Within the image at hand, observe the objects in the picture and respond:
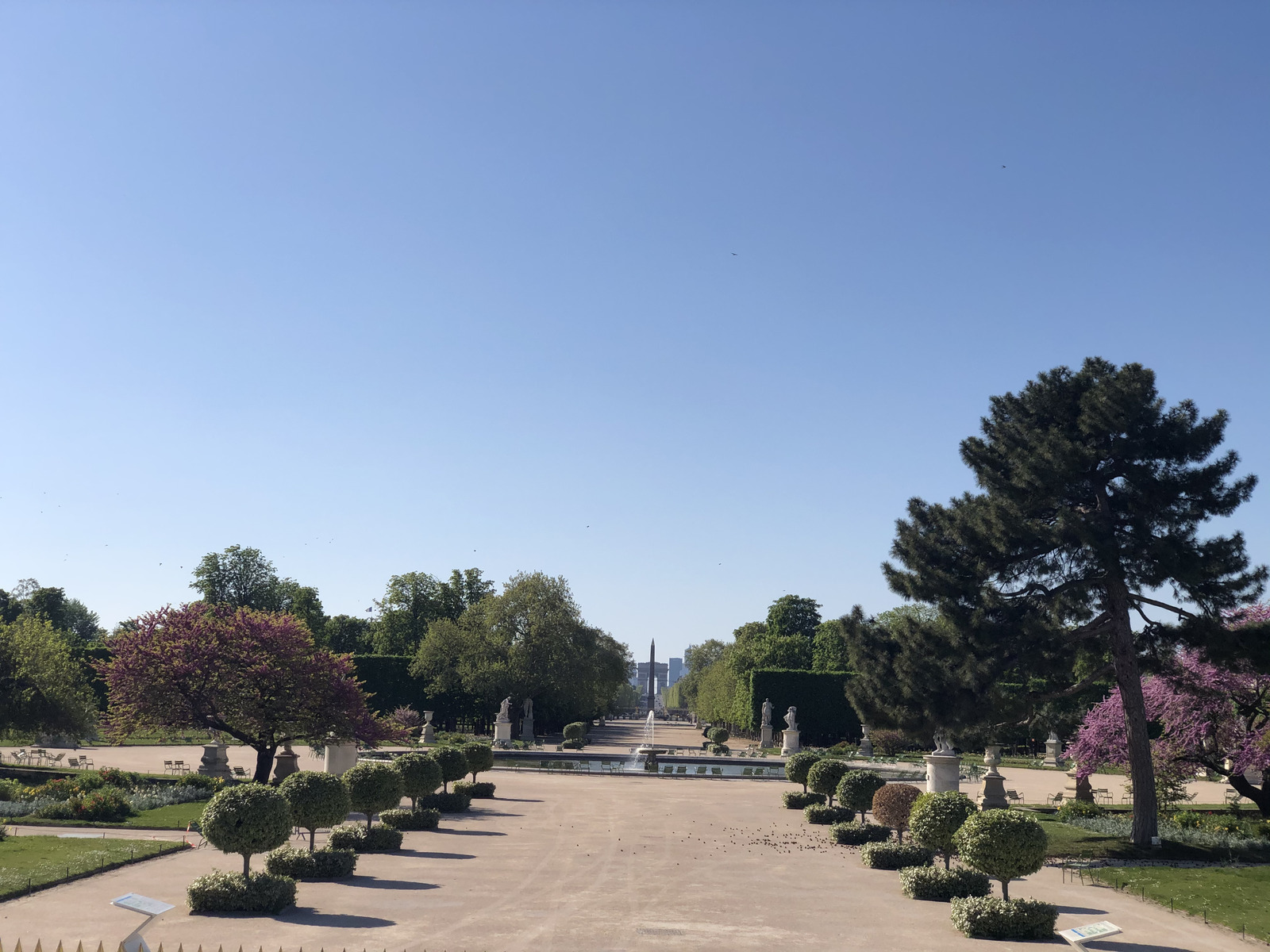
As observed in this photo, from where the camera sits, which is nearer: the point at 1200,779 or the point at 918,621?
the point at 918,621

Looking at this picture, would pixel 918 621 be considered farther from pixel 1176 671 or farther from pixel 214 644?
pixel 214 644

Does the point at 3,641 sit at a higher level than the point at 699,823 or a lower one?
higher

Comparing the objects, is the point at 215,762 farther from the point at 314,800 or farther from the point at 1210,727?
the point at 1210,727

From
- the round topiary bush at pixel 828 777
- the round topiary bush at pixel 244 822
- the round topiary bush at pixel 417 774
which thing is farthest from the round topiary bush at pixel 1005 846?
the round topiary bush at pixel 417 774

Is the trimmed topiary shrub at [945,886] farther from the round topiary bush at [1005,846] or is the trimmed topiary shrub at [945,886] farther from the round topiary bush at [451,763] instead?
the round topiary bush at [451,763]

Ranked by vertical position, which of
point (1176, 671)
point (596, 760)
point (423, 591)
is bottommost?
point (596, 760)

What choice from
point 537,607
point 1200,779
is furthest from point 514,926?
point 537,607

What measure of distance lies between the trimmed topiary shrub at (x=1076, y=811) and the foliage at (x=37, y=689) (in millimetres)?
34755

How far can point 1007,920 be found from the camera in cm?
1580

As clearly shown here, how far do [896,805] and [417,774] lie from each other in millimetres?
12770

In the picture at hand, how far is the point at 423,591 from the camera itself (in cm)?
9300

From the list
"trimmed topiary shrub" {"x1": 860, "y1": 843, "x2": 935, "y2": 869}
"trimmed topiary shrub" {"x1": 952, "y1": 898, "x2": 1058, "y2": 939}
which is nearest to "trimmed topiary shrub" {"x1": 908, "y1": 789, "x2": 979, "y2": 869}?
"trimmed topiary shrub" {"x1": 860, "y1": 843, "x2": 935, "y2": 869}

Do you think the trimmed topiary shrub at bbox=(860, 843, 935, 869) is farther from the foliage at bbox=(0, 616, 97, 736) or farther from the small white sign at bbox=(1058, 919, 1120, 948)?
the foliage at bbox=(0, 616, 97, 736)

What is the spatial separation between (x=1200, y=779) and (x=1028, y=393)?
1324 inches
